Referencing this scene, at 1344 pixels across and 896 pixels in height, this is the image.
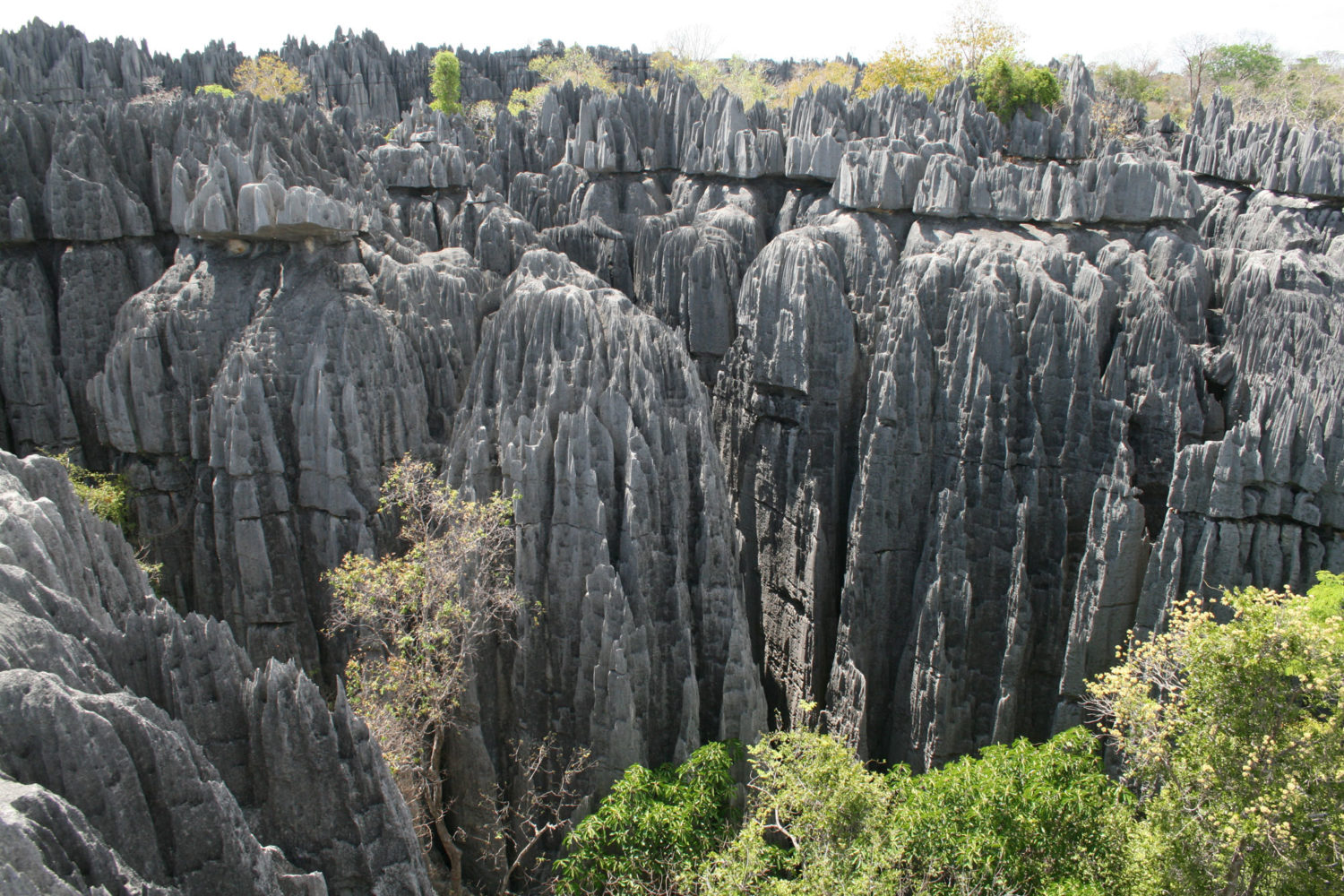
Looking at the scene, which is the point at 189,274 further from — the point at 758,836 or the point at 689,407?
the point at 758,836

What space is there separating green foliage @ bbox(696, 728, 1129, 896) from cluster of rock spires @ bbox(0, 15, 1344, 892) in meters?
1.67

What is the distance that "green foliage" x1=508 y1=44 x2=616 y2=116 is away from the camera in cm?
5618

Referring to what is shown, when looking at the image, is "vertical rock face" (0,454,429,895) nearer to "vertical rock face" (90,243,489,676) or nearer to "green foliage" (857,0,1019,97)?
"vertical rock face" (90,243,489,676)

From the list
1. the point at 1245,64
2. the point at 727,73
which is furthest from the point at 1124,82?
the point at 727,73

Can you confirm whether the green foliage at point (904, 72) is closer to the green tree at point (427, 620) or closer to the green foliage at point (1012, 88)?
the green foliage at point (1012, 88)

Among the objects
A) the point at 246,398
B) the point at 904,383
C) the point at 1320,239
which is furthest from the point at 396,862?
the point at 1320,239

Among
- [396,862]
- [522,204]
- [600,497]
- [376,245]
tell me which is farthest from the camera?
[522,204]

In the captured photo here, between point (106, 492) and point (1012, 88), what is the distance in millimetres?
32991

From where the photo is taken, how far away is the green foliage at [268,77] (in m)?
51.4

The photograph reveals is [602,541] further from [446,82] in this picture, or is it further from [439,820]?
[446,82]

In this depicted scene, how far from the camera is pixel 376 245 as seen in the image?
2328 centimetres

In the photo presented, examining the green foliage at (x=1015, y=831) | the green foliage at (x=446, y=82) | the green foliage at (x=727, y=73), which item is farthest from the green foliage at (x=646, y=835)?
the green foliage at (x=446, y=82)

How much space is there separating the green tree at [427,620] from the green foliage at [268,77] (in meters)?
43.8

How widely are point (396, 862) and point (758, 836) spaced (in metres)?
5.57
